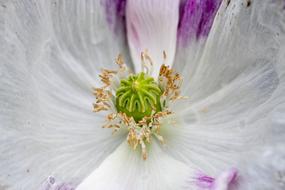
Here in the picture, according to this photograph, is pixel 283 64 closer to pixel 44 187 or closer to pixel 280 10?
pixel 280 10

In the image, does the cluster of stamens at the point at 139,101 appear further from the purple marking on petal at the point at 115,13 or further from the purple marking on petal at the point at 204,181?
the purple marking on petal at the point at 204,181

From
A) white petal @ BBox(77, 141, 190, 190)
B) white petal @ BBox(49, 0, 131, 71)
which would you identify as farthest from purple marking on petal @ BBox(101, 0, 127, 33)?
white petal @ BBox(77, 141, 190, 190)

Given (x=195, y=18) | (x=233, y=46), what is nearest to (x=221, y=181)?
(x=233, y=46)

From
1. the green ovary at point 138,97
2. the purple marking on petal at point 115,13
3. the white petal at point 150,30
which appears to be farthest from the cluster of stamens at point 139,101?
the purple marking on petal at point 115,13

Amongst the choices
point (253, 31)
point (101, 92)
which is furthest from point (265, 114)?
point (101, 92)

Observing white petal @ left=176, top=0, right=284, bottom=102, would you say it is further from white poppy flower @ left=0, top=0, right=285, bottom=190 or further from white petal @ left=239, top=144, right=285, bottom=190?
white petal @ left=239, top=144, right=285, bottom=190

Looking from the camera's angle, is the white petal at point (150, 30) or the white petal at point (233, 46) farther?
the white petal at point (150, 30)
